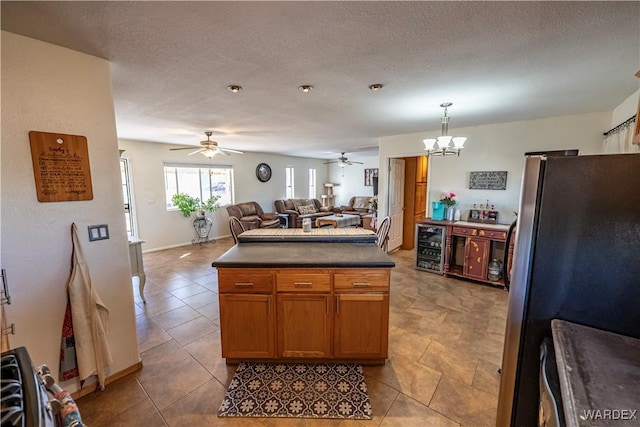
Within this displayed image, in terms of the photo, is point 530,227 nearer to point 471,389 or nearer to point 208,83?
point 471,389

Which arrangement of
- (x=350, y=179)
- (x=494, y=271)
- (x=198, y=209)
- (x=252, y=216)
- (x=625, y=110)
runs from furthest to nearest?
1. (x=350, y=179)
2. (x=252, y=216)
3. (x=198, y=209)
4. (x=494, y=271)
5. (x=625, y=110)

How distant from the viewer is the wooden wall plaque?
1.62 meters

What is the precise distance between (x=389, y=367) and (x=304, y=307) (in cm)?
88

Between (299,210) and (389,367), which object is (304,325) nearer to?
(389,367)

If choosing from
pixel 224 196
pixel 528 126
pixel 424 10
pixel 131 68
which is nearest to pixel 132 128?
pixel 131 68

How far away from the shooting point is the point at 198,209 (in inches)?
254

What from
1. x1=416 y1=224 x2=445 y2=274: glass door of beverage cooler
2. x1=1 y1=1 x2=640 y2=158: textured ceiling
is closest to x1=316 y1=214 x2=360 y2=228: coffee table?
x1=416 y1=224 x2=445 y2=274: glass door of beverage cooler

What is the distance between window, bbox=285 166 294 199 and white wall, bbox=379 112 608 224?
15.4 ft

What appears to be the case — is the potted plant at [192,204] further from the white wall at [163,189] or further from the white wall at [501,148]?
the white wall at [501,148]

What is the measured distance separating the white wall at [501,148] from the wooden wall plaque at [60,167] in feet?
14.8

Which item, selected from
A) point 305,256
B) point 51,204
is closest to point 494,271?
point 305,256

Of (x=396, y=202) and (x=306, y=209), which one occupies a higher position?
(x=396, y=202)

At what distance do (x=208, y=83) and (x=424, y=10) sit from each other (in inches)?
72.7

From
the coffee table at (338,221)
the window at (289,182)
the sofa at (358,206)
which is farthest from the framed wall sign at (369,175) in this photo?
the window at (289,182)
